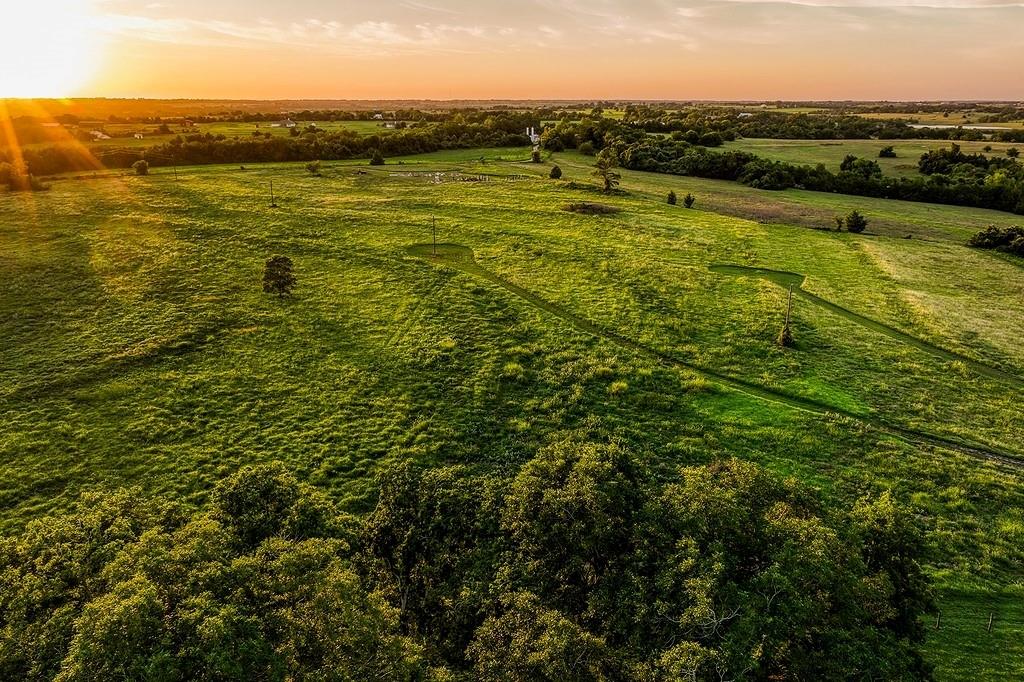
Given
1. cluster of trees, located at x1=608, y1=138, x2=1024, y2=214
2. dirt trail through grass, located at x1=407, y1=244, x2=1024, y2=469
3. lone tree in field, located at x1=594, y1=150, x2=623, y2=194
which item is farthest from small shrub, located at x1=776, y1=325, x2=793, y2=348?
cluster of trees, located at x1=608, y1=138, x2=1024, y2=214

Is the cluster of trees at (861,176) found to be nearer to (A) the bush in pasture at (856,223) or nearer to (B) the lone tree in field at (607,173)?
(B) the lone tree in field at (607,173)

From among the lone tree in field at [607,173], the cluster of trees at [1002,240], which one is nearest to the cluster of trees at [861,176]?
the cluster of trees at [1002,240]

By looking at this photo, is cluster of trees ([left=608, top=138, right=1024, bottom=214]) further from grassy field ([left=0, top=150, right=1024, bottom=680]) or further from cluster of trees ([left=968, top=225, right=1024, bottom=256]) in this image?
cluster of trees ([left=968, top=225, right=1024, bottom=256])

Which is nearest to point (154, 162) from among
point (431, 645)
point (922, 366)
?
point (431, 645)

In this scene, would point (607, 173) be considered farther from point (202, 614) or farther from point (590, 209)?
point (202, 614)

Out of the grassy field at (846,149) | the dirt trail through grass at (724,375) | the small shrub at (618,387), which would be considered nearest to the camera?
the dirt trail through grass at (724,375)

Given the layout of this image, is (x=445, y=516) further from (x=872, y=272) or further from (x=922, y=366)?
(x=872, y=272)
